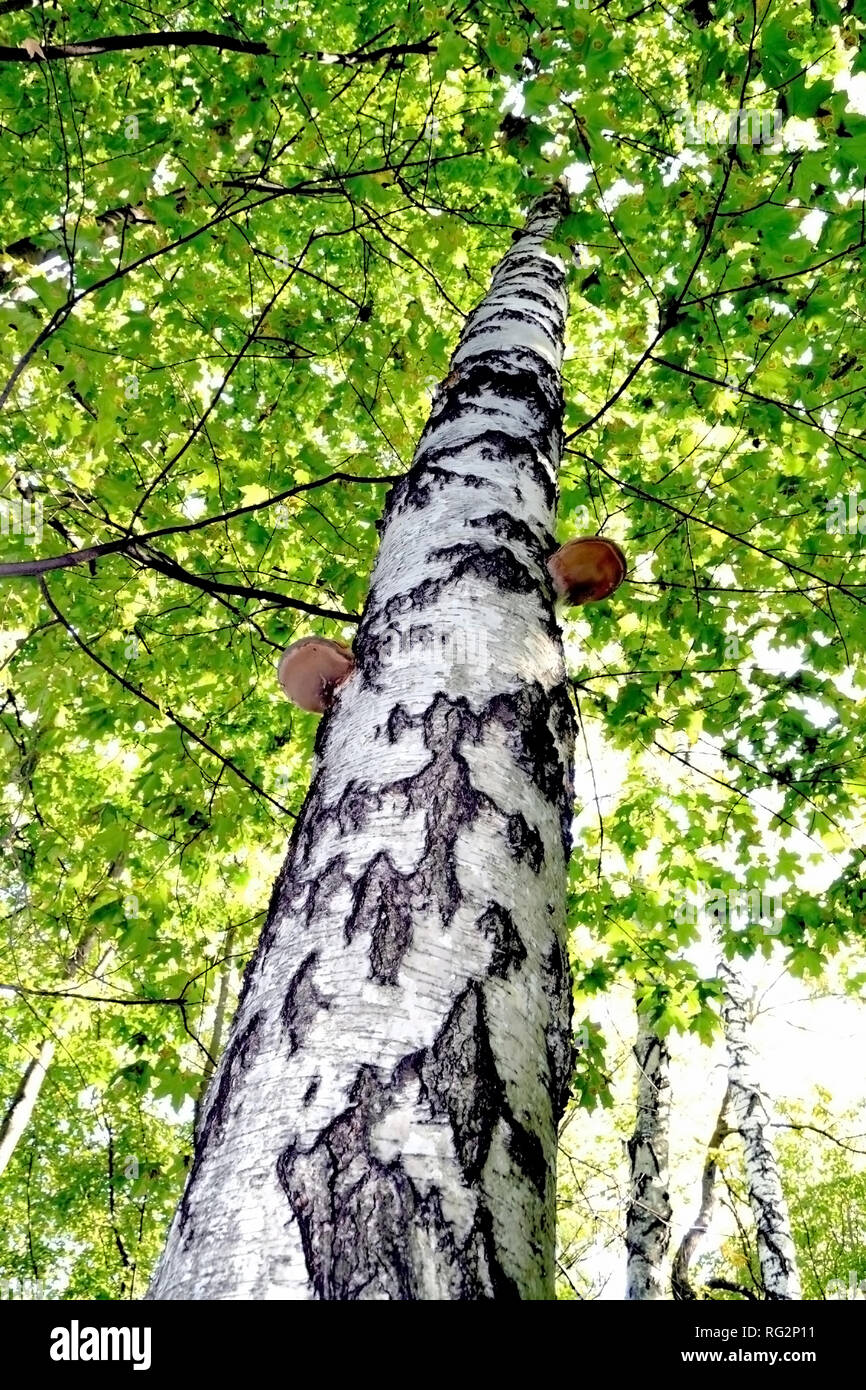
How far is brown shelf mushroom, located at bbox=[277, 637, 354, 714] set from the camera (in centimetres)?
133

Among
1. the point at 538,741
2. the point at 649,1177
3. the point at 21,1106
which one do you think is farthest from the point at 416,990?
the point at 21,1106

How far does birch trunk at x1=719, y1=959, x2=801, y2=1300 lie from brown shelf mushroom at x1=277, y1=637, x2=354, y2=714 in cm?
543

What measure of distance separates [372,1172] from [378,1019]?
0.13 m

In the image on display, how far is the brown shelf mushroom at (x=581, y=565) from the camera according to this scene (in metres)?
1.53

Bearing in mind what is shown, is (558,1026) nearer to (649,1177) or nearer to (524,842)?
(524,842)

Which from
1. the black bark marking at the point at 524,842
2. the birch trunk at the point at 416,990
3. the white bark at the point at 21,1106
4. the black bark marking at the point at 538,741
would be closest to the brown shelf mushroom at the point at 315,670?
the birch trunk at the point at 416,990

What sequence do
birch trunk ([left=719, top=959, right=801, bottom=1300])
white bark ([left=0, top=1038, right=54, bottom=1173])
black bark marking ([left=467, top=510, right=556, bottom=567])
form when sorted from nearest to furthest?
black bark marking ([left=467, top=510, right=556, bottom=567])
birch trunk ([left=719, top=959, right=801, bottom=1300])
white bark ([left=0, top=1038, right=54, bottom=1173])

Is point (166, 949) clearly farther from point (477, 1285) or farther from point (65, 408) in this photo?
point (477, 1285)

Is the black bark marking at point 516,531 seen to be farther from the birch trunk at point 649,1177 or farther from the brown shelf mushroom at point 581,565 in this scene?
the birch trunk at point 649,1177

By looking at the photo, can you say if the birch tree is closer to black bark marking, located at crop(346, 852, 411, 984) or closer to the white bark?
black bark marking, located at crop(346, 852, 411, 984)

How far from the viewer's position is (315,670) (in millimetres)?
1395

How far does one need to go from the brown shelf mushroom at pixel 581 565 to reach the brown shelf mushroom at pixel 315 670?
459 mm

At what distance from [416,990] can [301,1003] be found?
125mm

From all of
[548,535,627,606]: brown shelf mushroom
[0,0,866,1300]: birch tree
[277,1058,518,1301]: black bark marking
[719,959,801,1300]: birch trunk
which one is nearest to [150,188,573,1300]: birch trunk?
[277,1058,518,1301]: black bark marking
